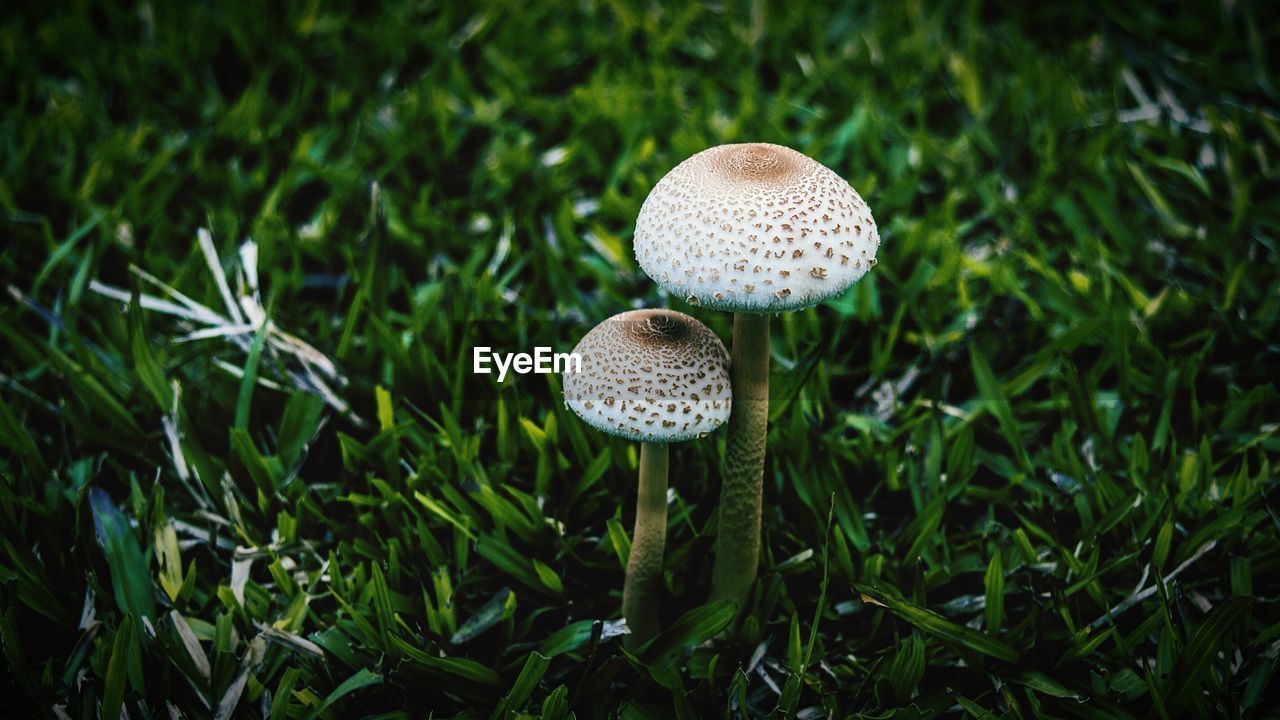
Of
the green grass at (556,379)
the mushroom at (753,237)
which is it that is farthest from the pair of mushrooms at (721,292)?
the green grass at (556,379)

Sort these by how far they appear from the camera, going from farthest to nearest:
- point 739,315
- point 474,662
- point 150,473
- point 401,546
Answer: point 150,473 < point 401,546 < point 474,662 < point 739,315

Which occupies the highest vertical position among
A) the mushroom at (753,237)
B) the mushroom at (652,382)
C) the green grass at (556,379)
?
the mushroom at (753,237)

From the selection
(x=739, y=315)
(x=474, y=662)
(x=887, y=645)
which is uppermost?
(x=739, y=315)

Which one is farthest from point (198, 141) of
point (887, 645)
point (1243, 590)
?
point (1243, 590)

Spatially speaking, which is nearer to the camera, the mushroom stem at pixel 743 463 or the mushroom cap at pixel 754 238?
the mushroom cap at pixel 754 238

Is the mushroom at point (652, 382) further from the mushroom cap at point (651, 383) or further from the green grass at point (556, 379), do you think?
the green grass at point (556, 379)

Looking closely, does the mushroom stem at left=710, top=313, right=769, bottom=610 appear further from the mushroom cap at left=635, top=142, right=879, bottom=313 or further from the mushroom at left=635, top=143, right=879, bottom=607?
the mushroom cap at left=635, top=142, right=879, bottom=313

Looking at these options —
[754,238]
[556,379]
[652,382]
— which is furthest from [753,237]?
[556,379]

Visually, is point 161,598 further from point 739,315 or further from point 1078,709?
point 1078,709
